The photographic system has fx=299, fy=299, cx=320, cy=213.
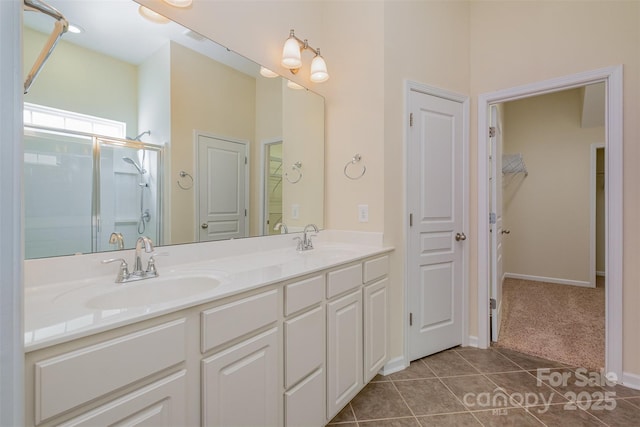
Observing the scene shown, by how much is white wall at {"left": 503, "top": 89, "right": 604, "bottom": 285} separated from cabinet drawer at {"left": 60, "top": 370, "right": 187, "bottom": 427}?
16.6ft

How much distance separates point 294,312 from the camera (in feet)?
4.34

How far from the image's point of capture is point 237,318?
1065 millimetres

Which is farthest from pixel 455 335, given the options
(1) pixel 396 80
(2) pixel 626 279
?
(1) pixel 396 80

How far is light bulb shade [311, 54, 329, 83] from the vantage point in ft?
7.18

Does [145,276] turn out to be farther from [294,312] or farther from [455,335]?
[455,335]

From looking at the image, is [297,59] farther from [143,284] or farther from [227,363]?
[227,363]

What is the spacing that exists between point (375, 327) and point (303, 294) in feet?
2.57

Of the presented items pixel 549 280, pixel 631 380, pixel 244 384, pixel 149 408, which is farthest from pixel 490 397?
pixel 549 280

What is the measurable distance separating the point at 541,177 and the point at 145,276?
5.27 metres

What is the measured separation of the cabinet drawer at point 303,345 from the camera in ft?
4.22

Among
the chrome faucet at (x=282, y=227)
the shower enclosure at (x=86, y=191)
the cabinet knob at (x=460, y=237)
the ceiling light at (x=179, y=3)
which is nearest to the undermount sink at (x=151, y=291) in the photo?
the shower enclosure at (x=86, y=191)

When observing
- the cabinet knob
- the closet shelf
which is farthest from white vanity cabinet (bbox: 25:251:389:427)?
the closet shelf

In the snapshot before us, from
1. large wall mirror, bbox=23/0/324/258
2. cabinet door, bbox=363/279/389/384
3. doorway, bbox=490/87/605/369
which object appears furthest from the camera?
doorway, bbox=490/87/605/369

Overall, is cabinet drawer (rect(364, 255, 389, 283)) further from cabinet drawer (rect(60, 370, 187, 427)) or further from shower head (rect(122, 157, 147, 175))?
shower head (rect(122, 157, 147, 175))
